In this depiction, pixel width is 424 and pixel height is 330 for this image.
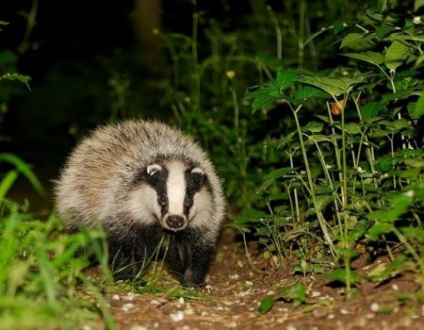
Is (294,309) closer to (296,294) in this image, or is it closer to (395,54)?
(296,294)

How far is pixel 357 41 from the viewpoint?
21.7 ft

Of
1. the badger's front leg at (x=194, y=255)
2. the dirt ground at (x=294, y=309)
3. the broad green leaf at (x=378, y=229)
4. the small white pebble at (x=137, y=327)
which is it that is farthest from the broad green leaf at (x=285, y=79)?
the small white pebble at (x=137, y=327)

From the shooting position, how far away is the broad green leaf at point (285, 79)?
19.2ft

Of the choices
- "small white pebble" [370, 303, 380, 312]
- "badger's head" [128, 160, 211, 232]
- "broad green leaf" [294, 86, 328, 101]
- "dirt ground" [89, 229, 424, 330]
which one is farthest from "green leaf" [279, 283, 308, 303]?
"badger's head" [128, 160, 211, 232]

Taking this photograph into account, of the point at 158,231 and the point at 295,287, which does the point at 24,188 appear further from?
the point at 295,287

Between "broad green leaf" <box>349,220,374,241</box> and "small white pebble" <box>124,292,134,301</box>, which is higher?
"broad green leaf" <box>349,220,374,241</box>

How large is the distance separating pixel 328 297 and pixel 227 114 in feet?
16.3

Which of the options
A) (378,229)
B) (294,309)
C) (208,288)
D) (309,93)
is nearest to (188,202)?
(208,288)

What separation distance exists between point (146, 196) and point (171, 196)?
0.31 m

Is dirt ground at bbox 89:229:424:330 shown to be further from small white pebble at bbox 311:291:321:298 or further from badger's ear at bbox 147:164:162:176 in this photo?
badger's ear at bbox 147:164:162:176

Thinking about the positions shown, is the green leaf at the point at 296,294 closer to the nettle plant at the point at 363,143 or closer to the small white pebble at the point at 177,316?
the nettle plant at the point at 363,143

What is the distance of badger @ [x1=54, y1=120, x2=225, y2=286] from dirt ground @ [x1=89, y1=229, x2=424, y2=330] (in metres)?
1.03

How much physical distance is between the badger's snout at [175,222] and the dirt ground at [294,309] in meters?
0.75

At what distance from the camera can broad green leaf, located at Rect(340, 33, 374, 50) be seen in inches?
249
